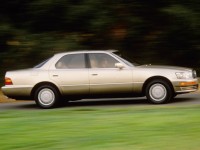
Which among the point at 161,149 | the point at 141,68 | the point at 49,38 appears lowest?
the point at 161,149

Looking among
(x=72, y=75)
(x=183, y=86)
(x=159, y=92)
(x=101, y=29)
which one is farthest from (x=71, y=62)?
(x=101, y=29)

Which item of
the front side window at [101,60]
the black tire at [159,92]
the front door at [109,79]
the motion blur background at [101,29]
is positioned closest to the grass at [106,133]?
the black tire at [159,92]

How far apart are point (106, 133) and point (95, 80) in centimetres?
657

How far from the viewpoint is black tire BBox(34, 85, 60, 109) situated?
1356 cm

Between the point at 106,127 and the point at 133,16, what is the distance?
13.6 m

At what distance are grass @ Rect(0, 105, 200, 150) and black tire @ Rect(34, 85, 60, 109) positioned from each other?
17.0 feet

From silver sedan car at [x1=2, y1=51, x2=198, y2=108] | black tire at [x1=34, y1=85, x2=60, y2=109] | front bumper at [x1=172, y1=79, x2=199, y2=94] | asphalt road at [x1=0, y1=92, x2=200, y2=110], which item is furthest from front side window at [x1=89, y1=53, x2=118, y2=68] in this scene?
front bumper at [x1=172, y1=79, x2=199, y2=94]

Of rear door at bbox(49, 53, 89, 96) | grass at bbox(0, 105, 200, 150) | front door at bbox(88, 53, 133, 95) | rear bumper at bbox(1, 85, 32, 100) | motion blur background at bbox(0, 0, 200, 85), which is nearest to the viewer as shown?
grass at bbox(0, 105, 200, 150)

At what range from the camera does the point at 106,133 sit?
6785mm

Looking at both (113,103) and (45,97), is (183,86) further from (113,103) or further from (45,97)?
(45,97)

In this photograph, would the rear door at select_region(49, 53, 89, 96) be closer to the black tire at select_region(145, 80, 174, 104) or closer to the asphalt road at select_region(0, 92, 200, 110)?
the asphalt road at select_region(0, 92, 200, 110)

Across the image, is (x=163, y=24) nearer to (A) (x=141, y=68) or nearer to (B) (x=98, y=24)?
(B) (x=98, y=24)

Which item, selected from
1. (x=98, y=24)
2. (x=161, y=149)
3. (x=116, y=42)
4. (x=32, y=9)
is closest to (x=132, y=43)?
(x=116, y=42)

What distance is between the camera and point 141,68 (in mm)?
13258
